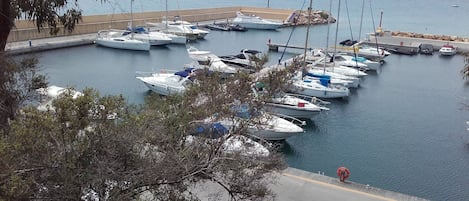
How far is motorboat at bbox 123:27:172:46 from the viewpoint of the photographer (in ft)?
141

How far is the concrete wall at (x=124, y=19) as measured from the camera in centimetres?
3806

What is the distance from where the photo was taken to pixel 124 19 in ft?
164

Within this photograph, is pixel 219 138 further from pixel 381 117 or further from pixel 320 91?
pixel 320 91

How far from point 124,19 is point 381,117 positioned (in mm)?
31532

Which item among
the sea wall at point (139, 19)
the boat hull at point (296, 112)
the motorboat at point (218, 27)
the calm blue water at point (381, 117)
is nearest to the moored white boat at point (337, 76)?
the calm blue water at point (381, 117)

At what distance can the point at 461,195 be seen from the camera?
699 inches

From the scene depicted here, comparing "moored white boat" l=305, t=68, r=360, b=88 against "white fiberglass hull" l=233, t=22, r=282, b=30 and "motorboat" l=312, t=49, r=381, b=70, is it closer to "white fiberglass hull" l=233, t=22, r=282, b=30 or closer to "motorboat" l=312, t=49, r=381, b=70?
"motorboat" l=312, t=49, r=381, b=70

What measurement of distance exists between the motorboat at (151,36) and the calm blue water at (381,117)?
3.16ft

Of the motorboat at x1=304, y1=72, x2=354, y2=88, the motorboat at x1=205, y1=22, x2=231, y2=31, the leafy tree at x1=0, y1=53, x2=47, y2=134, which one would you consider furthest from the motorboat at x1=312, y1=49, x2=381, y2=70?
the leafy tree at x1=0, y1=53, x2=47, y2=134

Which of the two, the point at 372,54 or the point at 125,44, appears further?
the point at 372,54

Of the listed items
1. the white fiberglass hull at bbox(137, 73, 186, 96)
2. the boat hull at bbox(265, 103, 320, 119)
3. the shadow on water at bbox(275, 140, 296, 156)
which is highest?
the white fiberglass hull at bbox(137, 73, 186, 96)

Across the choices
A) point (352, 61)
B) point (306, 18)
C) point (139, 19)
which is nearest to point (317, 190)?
point (352, 61)

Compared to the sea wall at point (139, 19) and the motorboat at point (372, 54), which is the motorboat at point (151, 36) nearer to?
the sea wall at point (139, 19)

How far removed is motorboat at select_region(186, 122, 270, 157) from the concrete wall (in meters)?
23.0
